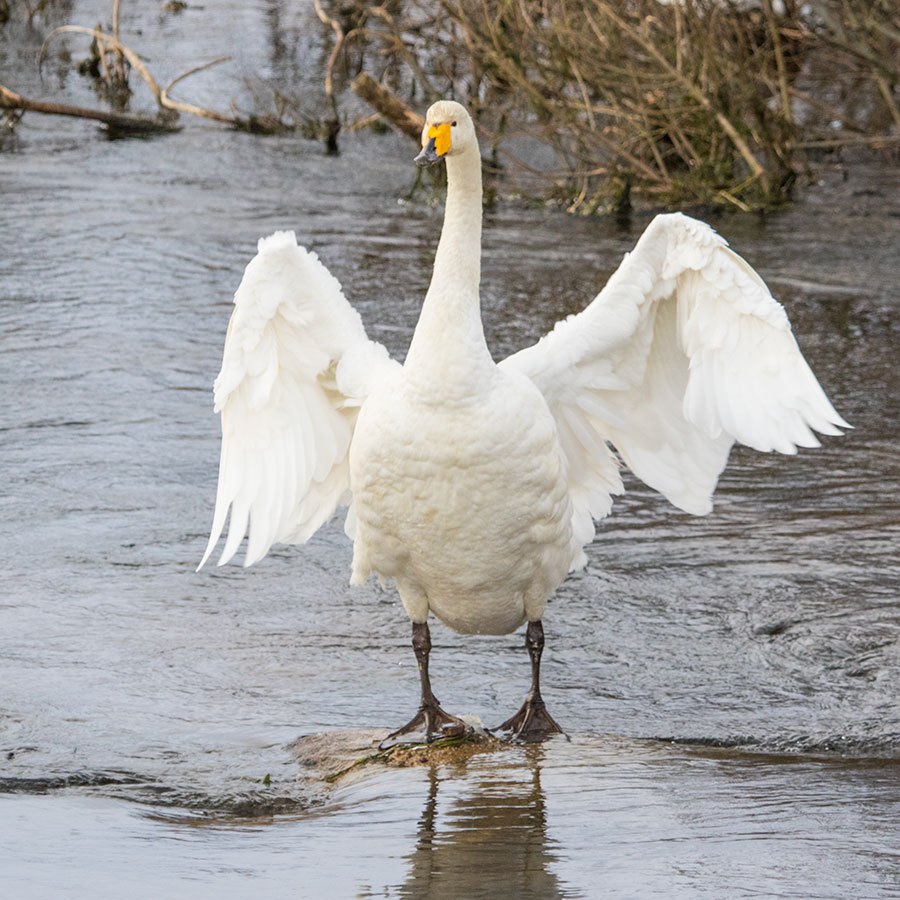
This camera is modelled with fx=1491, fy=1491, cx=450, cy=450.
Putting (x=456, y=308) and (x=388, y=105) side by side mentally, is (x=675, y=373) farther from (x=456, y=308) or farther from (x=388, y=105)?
(x=388, y=105)

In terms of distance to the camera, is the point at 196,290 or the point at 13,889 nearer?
the point at 13,889

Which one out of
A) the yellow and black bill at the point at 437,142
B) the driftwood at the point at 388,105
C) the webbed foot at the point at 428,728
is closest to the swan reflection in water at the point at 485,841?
the webbed foot at the point at 428,728

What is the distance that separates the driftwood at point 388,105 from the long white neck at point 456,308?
9697mm

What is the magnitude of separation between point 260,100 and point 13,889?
15927mm

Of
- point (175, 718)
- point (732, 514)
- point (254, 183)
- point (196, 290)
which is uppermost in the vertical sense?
point (254, 183)

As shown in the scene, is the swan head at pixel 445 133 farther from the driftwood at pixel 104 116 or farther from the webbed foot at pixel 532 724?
the driftwood at pixel 104 116

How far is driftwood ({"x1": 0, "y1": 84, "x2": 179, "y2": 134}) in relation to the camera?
56.6 ft

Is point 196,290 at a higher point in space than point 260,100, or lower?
lower

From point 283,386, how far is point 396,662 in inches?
56.0

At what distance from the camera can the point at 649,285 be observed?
5176 mm

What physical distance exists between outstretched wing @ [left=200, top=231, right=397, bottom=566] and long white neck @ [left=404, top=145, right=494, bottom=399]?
15.6 inches

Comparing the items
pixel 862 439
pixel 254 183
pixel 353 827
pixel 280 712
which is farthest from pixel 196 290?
pixel 353 827

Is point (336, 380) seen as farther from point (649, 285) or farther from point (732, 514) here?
point (732, 514)

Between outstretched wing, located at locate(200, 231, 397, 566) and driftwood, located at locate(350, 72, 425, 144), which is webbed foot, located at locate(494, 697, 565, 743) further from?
driftwood, located at locate(350, 72, 425, 144)
